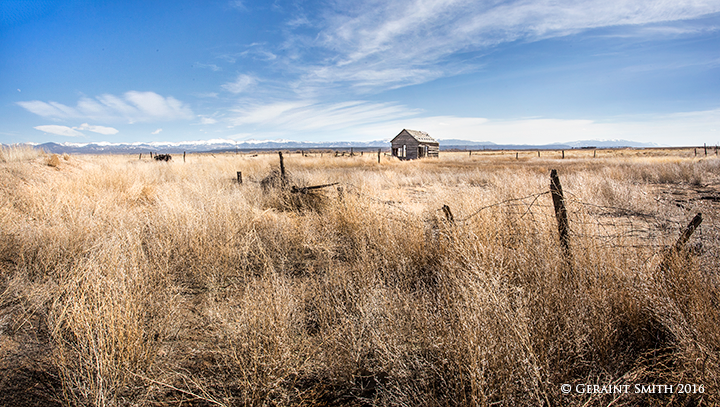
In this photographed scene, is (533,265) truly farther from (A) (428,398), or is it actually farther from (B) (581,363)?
(A) (428,398)

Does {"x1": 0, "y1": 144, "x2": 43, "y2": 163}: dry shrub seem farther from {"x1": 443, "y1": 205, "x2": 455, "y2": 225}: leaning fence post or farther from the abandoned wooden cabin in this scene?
the abandoned wooden cabin

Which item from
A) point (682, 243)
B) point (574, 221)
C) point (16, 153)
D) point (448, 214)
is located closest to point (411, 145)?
point (16, 153)

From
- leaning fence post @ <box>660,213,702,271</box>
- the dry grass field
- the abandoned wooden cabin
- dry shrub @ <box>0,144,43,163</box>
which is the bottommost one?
the dry grass field

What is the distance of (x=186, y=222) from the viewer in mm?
4688

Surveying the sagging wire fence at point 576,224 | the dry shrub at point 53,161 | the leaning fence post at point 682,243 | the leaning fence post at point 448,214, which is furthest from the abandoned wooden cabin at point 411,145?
the leaning fence post at point 682,243

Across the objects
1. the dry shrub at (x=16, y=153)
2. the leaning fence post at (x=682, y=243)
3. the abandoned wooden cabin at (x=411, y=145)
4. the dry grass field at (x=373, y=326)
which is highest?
the abandoned wooden cabin at (x=411, y=145)

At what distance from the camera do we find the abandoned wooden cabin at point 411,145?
33.6m

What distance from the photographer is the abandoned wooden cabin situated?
3362 cm

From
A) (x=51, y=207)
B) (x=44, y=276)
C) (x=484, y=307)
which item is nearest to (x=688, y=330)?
(x=484, y=307)

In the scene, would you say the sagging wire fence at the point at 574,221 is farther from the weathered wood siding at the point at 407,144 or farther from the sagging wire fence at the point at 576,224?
the weathered wood siding at the point at 407,144

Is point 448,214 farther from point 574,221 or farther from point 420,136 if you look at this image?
point 420,136

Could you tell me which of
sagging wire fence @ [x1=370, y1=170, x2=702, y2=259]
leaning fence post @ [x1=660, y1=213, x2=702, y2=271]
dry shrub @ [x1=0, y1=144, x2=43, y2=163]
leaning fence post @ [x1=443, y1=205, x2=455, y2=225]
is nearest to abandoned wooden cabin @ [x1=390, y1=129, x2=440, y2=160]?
sagging wire fence @ [x1=370, y1=170, x2=702, y2=259]

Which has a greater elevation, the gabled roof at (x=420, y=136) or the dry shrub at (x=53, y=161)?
the gabled roof at (x=420, y=136)

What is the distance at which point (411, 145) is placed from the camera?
33.9 meters
